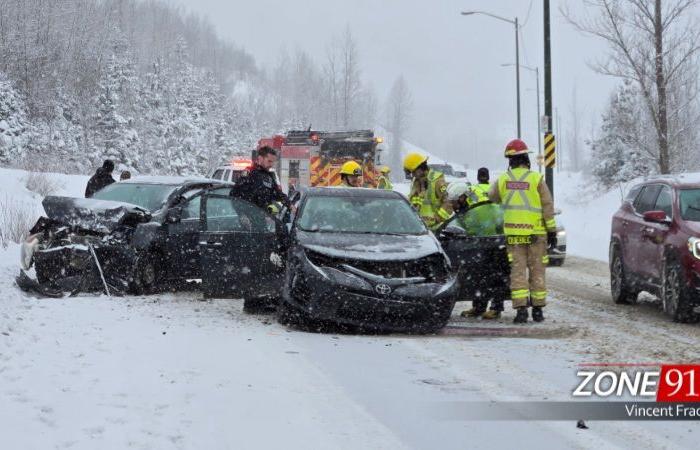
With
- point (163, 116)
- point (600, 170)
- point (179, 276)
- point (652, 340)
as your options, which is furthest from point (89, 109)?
→ point (652, 340)

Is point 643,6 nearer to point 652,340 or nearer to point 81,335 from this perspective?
point 652,340

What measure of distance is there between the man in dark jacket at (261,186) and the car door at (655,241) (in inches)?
166

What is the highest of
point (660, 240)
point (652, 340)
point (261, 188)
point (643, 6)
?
point (643, 6)

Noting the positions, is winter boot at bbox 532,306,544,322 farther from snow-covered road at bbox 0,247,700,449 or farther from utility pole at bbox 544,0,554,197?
utility pole at bbox 544,0,554,197

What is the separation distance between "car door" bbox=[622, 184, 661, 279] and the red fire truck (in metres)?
17.1

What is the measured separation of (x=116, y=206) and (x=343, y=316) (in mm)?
4078

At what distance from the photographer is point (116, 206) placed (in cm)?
1152

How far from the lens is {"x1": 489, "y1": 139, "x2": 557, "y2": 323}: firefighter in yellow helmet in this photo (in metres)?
9.82

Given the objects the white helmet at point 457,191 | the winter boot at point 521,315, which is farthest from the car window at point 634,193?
the winter boot at point 521,315

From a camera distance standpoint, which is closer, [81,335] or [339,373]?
[339,373]

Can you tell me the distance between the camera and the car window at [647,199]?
11.5 m

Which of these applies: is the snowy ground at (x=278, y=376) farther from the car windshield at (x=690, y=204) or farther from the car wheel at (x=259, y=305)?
the car windshield at (x=690, y=204)

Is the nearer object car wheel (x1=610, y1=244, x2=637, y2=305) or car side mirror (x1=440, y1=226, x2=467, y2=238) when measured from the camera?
car side mirror (x1=440, y1=226, x2=467, y2=238)

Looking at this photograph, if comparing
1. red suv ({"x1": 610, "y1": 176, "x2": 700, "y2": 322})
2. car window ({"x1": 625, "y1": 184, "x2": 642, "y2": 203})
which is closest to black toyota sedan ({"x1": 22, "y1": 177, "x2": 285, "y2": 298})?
red suv ({"x1": 610, "y1": 176, "x2": 700, "y2": 322})
